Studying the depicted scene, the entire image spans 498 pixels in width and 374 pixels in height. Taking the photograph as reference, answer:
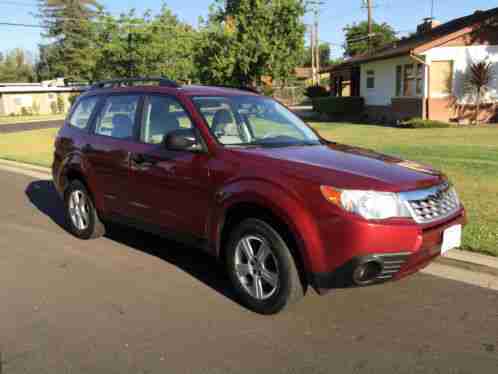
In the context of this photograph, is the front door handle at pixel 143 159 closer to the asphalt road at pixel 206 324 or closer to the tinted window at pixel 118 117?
the tinted window at pixel 118 117

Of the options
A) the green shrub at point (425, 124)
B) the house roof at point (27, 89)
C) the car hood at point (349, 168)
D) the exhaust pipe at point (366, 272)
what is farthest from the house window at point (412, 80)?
the house roof at point (27, 89)

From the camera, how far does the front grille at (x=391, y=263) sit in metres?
3.40

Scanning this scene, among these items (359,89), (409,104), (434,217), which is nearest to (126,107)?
(434,217)

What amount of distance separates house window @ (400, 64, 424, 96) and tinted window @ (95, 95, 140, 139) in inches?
780

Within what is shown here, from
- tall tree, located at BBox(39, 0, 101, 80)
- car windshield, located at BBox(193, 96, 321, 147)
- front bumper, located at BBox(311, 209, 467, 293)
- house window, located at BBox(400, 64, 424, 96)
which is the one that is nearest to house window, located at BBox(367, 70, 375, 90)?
house window, located at BBox(400, 64, 424, 96)

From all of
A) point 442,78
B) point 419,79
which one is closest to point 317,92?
point 419,79

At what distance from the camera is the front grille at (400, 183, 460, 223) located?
3.53m

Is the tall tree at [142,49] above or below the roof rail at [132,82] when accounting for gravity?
above

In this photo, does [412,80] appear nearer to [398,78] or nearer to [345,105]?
[398,78]

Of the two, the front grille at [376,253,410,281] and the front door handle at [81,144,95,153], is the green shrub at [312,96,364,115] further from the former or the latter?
the front grille at [376,253,410,281]

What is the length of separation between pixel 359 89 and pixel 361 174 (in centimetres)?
2776

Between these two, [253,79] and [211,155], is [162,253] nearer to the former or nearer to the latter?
[211,155]

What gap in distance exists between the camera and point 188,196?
442 centimetres

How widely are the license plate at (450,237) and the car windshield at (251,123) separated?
1.56m
